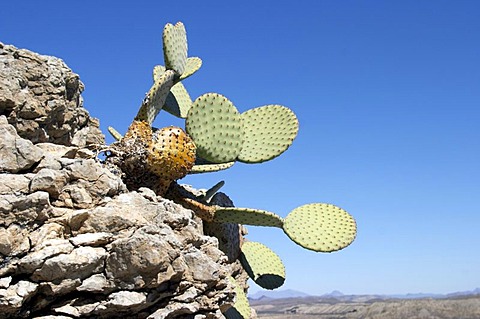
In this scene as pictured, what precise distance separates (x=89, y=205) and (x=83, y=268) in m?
0.59

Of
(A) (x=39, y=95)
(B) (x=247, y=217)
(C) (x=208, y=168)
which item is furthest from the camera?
(C) (x=208, y=168)

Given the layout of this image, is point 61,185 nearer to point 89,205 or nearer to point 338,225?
point 89,205

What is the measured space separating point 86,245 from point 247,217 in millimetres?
2785

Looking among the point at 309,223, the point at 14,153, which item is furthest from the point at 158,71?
the point at 14,153

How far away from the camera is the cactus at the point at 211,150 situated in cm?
581

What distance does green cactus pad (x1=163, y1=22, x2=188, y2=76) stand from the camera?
6.41m

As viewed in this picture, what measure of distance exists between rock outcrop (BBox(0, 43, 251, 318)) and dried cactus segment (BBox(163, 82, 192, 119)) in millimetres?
2886

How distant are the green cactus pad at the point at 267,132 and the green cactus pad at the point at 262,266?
1576 mm

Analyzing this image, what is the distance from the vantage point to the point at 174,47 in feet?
21.5

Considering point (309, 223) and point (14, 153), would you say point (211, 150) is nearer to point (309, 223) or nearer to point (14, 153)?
point (309, 223)

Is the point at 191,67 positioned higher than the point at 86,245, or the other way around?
the point at 191,67

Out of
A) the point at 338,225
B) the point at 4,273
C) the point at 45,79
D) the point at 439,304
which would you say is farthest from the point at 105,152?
the point at 439,304

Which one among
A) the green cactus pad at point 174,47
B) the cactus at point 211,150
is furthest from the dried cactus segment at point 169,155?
the green cactus pad at point 174,47

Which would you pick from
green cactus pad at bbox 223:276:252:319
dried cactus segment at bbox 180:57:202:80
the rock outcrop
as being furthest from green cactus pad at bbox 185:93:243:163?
the rock outcrop
